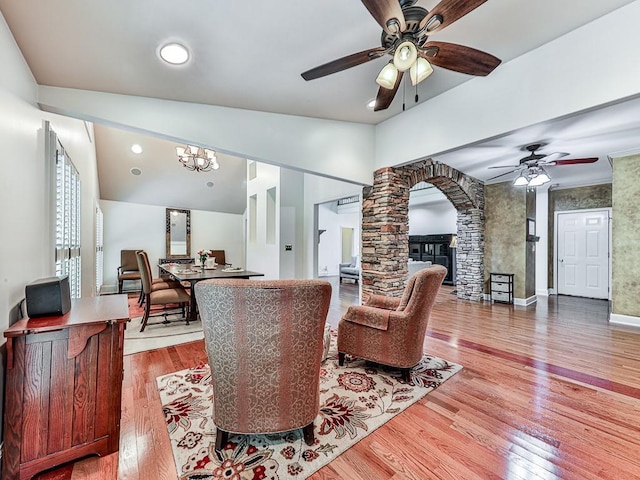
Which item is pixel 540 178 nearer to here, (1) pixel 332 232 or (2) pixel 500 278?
(2) pixel 500 278

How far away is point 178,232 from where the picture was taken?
8.59 metres

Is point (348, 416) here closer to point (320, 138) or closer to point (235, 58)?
point (235, 58)

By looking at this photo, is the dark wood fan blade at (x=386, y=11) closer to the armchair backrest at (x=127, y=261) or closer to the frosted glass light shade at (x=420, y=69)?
the frosted glass light shade at (x=420, y=69)

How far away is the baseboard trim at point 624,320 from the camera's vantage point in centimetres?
427

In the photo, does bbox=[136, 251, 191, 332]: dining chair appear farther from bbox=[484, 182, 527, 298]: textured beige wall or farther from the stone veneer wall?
bbox=[484, 182, 527, 298]: textured beige wall

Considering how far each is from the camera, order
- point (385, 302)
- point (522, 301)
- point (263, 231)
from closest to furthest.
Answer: point (385, 302), point (522, 301), point (263, 231)

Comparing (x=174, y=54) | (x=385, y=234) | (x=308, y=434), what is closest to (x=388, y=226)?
(x=385, y=234)

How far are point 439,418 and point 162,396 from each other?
2085 millimetres

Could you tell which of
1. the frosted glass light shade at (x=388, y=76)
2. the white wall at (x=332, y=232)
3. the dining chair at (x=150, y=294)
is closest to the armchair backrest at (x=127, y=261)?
the dining chair at (x=150, y=294)

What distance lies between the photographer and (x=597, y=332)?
156 inches

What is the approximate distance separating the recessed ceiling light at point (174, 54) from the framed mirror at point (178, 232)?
7132mm

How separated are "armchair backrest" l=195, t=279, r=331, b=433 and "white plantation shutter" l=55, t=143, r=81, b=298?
1.98m

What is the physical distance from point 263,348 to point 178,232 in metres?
8.10

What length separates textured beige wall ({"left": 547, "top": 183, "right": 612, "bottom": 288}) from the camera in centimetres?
633
